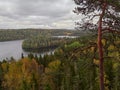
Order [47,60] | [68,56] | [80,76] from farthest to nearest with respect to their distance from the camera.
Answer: [47,60], [80,76], [68,56]

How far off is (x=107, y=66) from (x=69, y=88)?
520 inches

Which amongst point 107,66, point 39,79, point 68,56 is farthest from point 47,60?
point 68,56

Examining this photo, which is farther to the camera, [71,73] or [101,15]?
[71,73]

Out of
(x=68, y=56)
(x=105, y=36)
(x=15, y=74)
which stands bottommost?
(x=15, y=74)

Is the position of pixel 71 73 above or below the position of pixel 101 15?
below

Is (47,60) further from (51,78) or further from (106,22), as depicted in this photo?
(106,22)

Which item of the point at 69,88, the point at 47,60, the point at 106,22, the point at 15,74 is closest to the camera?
the point at 106,22

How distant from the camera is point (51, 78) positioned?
232 feet

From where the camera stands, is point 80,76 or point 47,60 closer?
point 80,76

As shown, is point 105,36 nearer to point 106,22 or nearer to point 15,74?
point 106,22

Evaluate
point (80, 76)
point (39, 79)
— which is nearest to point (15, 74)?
point (39, 79)

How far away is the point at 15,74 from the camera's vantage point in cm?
8019

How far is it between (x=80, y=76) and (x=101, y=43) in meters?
49.0

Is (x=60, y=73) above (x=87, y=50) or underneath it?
underneath
